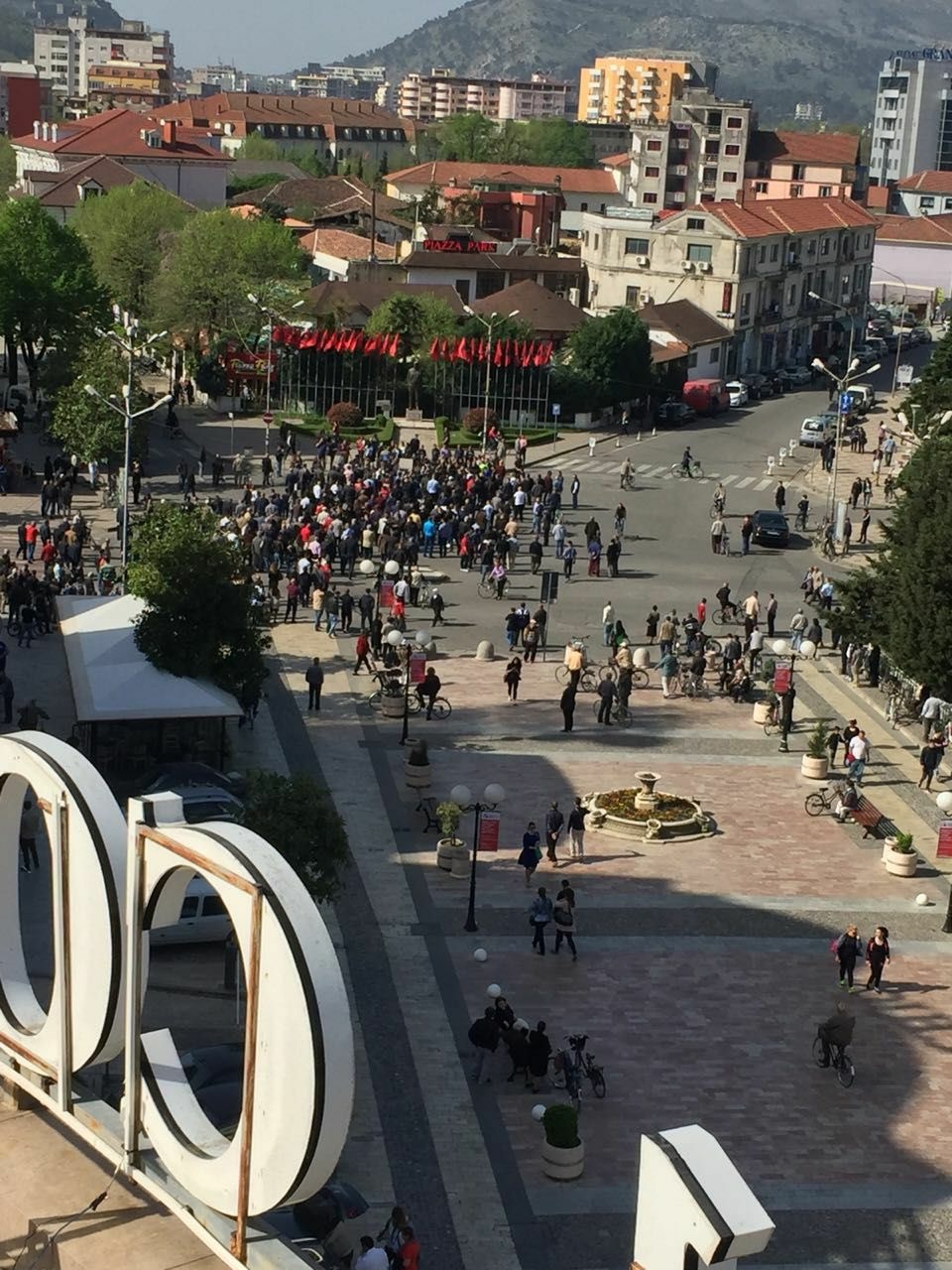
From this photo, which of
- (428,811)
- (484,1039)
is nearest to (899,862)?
(428,811)

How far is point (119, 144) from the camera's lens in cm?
11706

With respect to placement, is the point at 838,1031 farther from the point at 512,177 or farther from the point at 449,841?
the point at 512,177

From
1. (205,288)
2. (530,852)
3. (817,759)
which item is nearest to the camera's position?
(530,852)

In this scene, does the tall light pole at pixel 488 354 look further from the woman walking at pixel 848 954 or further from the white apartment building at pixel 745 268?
the woman walking at pixel 848 954

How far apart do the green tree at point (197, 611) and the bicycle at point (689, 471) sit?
32412 millimetres

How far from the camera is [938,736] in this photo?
34281mm

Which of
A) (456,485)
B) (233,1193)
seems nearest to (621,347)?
(456,485)

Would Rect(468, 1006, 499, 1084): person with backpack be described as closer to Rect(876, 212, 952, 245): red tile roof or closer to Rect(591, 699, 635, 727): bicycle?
Rect(591, 699, 635, 727): bicycle

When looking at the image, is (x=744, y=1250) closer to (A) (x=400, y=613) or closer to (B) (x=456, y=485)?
(A) (x=400, y=613)

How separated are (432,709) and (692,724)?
4.91 metres

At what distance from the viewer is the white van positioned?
24703 mm

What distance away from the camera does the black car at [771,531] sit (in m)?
52.8

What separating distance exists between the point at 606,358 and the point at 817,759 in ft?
129

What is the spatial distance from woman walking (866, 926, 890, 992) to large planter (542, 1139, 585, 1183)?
6597 millimetres
